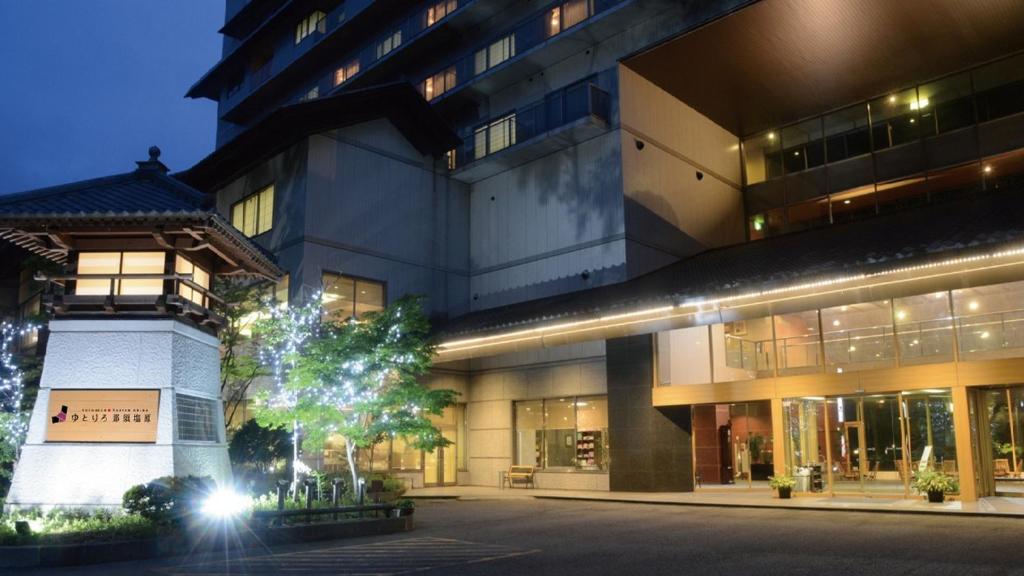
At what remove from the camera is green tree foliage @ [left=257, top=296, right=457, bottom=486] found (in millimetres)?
18781

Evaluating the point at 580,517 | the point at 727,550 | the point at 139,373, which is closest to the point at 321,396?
the point at 139,373

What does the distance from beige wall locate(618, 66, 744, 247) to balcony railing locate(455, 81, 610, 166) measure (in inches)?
42.3

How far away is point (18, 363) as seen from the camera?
23844 millimetres

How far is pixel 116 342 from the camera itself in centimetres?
Answer: 1571

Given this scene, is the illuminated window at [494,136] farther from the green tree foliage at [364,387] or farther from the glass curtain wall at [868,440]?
the glass curtain wall at [868,440]

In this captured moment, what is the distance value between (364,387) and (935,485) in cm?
1386

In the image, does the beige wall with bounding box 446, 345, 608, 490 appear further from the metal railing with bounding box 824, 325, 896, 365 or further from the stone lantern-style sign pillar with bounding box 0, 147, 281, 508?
the stone lantern-style sign pillar with bounding box 0, 147, 281, 508

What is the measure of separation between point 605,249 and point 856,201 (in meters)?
9.73

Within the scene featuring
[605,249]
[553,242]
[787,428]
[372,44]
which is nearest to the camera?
[787,428]

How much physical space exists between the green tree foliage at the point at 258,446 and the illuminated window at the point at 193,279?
668 cm

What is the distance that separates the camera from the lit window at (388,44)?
39.7m

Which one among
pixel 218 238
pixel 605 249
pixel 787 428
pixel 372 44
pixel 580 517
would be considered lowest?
pixel 580 517

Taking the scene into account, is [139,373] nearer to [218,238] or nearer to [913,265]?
[218,238]

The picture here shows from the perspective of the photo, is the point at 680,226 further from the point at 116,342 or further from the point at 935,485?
the point at 116,342
